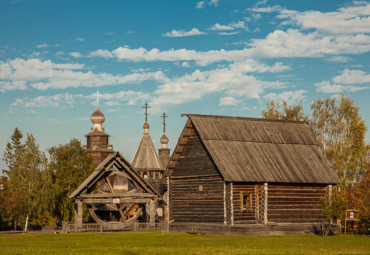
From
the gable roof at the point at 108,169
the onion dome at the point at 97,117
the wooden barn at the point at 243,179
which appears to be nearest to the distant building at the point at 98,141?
the onion dome at the point at 97,117

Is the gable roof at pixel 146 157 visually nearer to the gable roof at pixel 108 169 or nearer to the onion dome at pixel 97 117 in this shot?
the onion dome at pixel 97 117

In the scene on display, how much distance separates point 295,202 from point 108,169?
15495 millimetres

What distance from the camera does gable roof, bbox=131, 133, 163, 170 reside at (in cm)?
7914

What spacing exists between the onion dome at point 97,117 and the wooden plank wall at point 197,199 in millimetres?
61816

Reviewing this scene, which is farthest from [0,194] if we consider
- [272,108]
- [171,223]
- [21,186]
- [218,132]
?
[272,108]

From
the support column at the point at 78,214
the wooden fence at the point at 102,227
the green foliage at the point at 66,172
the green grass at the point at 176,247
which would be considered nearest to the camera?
the green grass at the point at 176,247

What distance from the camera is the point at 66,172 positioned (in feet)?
173

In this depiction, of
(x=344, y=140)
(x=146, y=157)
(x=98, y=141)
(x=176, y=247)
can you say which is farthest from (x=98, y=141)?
(x=176, y=247)

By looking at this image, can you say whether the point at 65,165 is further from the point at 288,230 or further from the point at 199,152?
the point at 288,230

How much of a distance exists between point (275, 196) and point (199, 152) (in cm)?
669

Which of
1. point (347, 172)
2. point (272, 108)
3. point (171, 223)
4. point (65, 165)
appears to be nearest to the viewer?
point (171, 223)

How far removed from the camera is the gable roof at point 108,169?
4553 centimetres

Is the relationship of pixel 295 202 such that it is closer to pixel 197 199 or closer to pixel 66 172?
pixel 197 199

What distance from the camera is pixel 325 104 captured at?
224 feet
